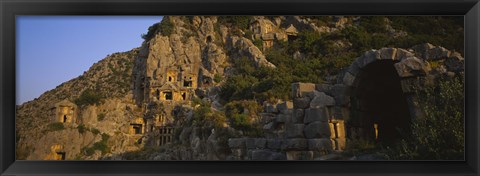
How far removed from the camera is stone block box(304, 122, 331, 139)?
28.7 feet

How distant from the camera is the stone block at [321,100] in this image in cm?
895

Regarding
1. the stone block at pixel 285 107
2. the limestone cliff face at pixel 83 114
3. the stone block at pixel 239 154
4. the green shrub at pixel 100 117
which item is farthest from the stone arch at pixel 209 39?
the stone block at pixel 285 107

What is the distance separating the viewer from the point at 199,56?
143ft

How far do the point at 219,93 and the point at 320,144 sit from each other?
17.9 m

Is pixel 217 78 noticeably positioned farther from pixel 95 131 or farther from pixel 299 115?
pixel 299 115

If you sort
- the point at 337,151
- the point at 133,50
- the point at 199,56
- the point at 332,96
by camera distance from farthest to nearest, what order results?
the point at 133,50 → the point at 199,56 → the point at 332,96 → the point at 337,151

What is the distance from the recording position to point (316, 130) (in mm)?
8773

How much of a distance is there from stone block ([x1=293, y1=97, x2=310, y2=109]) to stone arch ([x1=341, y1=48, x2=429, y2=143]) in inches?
32.9
